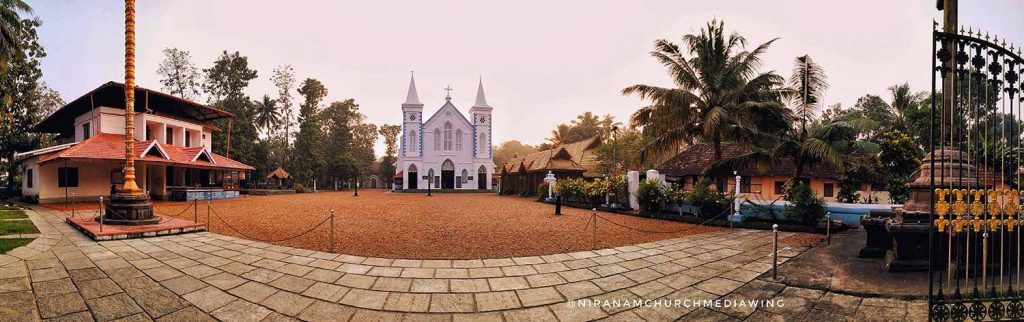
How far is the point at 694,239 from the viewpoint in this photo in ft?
27.5

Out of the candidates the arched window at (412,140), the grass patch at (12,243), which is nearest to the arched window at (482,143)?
the arched window at (412,140)

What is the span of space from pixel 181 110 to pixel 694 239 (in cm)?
3090

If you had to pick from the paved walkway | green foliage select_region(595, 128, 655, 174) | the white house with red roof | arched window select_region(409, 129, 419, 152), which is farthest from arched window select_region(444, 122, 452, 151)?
the paved walkway

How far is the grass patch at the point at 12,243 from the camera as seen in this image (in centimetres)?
633

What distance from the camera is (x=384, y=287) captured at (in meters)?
4.73

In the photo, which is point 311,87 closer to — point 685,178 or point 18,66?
point 18,66

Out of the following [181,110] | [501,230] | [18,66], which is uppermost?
[18,66]

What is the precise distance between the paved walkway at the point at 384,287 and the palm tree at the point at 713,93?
6933 mm

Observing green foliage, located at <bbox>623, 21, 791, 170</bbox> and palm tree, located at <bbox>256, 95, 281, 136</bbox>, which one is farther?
palm tree, located at <bbox>256, 95, 281, 136</bbox>

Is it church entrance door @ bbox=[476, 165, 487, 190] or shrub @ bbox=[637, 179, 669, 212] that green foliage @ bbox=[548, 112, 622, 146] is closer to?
church entrance door @ bbox=[476, 165, 487, 190]

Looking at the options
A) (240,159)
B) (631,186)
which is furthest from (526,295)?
(240,159)

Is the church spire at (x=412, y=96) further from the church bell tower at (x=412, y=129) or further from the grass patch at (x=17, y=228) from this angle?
the grass patch at (x=17, y=228)

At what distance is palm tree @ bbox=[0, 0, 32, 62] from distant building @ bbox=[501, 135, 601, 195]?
26.1m

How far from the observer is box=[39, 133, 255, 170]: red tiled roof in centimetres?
1645
